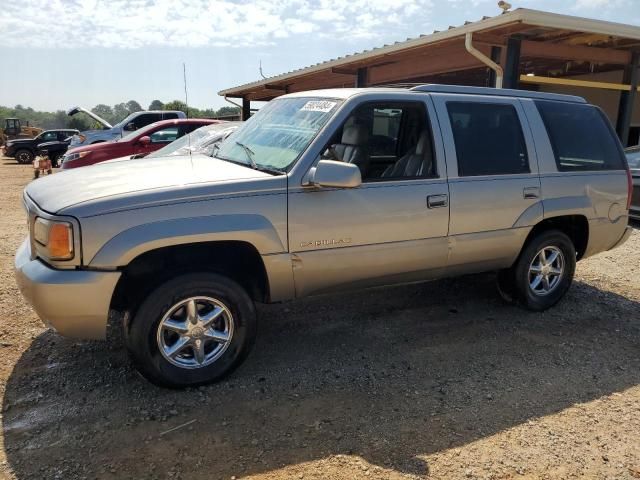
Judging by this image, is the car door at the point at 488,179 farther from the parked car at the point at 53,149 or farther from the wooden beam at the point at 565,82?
the parked car at the point at 53,149

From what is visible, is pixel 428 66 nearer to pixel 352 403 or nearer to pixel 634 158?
pixel 634 158

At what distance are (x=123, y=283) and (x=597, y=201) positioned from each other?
13.7ft

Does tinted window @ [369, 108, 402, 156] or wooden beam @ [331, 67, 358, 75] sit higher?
wooden beam @ [331, 67, 358, 75]

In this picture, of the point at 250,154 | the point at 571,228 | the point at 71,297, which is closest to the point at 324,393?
the point at 71,297

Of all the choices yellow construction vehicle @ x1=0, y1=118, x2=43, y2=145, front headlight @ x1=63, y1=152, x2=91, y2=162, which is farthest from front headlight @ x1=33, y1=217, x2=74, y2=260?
yellow construction vehicle @ x1=0, y1=118, x2=43, y2=145

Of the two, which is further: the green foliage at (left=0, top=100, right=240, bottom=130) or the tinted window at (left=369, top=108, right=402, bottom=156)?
the green foliage at (left=0, top=100, right=240, bottom=130)

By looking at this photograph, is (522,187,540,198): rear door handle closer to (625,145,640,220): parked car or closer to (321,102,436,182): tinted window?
(321,102,436,182): tinted window

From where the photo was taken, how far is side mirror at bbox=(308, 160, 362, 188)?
3.25 metres

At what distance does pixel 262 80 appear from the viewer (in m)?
18.3

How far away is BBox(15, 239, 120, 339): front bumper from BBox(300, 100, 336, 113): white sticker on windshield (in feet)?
6.05

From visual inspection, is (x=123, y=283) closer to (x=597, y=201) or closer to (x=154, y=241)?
(x=154, y=241)

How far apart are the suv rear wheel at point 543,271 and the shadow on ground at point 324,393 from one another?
0.17m

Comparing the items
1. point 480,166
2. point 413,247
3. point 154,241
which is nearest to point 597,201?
point 480,166

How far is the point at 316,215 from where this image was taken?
341 centimetres
